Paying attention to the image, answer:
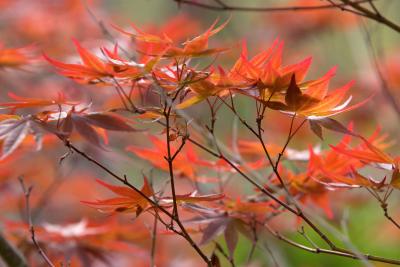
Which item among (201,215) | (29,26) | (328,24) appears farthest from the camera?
(328,24)

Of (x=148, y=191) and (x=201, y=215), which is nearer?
(x=148, y=191)

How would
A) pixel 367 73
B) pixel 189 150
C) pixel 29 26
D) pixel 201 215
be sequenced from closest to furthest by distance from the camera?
pixel 201 215 → pixel 189 150 → pixel 29 26 → pixel 367 73

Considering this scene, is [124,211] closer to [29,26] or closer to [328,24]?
[29,26]

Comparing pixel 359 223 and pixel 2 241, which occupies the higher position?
pixel 2 241

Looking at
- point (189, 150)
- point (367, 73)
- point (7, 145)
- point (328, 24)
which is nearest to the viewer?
point (7, 145)

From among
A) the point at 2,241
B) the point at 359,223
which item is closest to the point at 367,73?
the point at 359,223

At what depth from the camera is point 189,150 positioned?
3.26ft

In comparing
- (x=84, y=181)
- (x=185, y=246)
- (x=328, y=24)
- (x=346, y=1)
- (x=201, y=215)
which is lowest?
(x=185, y=246)

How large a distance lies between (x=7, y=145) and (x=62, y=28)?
178cm

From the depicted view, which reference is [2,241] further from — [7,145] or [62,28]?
[62,28]

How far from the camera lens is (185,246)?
287cm

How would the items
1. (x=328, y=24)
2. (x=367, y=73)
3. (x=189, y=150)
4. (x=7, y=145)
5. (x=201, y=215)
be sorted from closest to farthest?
(x=7, y=145)
(x=201, y=215)
(x=189, y=150)
(x=367, y=73)
(x=328, y=24)

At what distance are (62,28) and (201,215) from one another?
169cm

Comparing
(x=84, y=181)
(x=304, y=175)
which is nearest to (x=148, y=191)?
(x=304, y=175)
